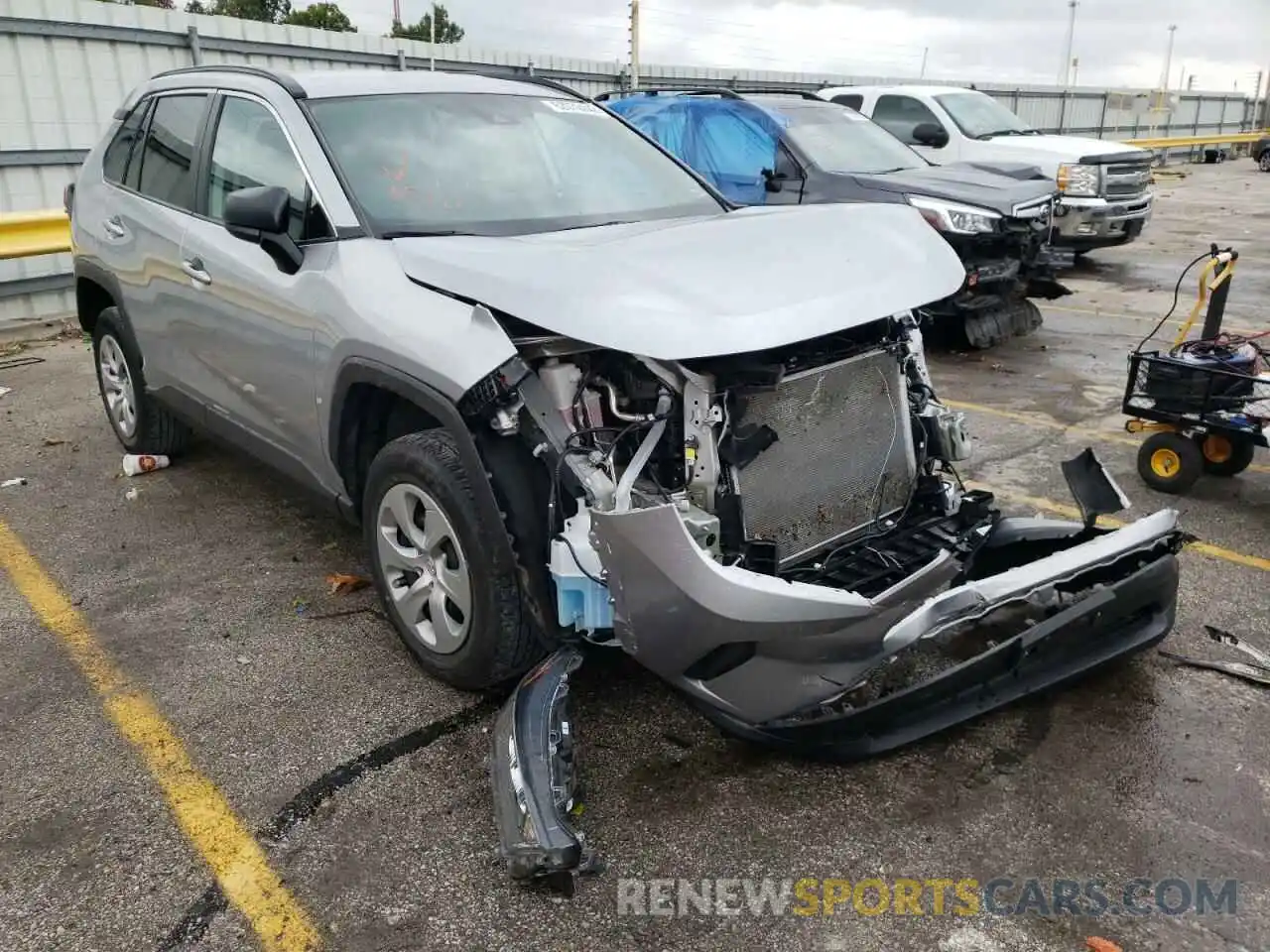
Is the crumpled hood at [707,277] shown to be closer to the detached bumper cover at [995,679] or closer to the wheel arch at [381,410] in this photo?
the wheel arch at [381,410]

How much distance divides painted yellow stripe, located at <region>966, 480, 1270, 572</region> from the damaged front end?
44.9 inches

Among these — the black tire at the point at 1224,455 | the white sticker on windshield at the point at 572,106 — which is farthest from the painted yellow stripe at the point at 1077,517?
the white sticker on windshield at the point at 572,106

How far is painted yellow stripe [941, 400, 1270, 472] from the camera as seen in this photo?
590 centimetres

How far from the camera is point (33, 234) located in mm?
8711

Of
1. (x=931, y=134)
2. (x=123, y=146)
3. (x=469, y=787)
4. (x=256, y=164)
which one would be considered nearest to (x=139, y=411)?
(x=123, y=146)

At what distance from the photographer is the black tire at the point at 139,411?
516cm

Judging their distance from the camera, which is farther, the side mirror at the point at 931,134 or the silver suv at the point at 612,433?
the side mirror at the point at 931,134

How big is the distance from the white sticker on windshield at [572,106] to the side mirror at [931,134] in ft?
25.1

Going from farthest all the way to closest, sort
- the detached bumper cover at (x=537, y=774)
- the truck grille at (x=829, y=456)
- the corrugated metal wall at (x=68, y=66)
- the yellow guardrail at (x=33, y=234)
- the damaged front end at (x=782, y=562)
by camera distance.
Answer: the corrugated metal wall at (x=68, y=66)
the yellow guardrail at (x=33, y=234)
the truck grille at (x=829, y=456)
the damaged front end at (x=782, y=562)
the detached bumper cover at (x=537, y=774)

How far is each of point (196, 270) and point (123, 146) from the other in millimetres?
1458

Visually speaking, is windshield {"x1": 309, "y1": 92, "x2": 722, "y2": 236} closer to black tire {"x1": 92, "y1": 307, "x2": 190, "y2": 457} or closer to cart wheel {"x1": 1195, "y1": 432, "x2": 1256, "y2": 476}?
black tire {"x1": 92, "y1": 307, "x2": 190, "y2": 457}

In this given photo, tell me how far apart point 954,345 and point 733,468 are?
6.25 meters

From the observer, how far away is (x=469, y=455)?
9.55 feet

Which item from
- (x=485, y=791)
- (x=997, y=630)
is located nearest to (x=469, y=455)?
(x=485, y=791)
